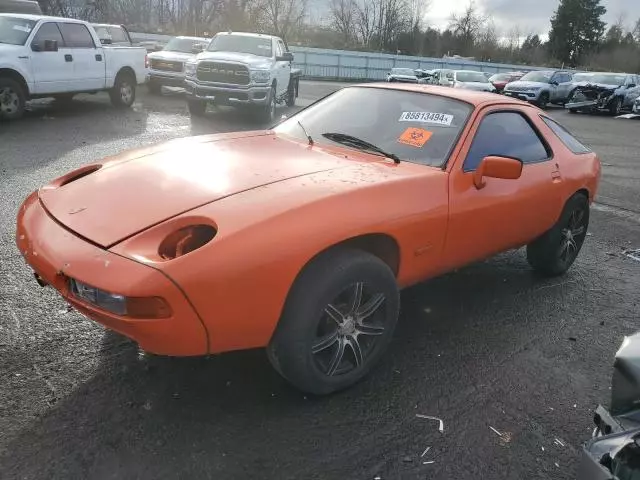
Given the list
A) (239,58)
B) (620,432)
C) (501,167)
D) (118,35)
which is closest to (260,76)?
(239,58)

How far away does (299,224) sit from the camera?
246 cm

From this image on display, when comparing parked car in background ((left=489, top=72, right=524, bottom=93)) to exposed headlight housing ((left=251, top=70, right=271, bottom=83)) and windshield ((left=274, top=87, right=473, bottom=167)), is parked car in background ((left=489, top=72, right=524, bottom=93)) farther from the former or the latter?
windshield ((left=274, top=87, right=473, bottom=167))

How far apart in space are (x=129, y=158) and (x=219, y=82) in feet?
29.4

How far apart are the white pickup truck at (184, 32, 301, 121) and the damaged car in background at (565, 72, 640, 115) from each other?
1516 centimetres

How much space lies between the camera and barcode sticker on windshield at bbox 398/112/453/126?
360cm

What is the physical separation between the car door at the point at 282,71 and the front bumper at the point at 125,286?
1102 centimetres

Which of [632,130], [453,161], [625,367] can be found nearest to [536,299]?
[453,161]

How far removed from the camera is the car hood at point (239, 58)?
1170cm

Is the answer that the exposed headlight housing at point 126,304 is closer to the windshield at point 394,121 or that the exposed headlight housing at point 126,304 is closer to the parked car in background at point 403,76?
the windshield at point 394,121

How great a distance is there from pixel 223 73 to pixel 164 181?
9502mm

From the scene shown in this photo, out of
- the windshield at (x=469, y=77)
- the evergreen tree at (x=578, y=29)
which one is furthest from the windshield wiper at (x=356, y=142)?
the evergreen tree at (x=578, y=29)

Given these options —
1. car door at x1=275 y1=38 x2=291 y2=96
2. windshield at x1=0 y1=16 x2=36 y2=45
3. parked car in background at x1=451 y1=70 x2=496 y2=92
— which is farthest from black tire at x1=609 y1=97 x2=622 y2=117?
windshield at x1=0 y1=16 x2=36 y2=45

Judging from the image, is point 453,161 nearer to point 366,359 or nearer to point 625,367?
point 366,359

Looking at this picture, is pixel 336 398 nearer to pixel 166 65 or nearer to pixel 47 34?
pixel 47 34
